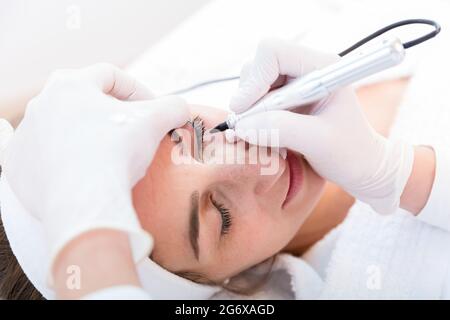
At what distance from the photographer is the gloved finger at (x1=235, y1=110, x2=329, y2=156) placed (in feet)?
2.81

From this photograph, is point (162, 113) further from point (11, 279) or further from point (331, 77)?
point (11, 279)

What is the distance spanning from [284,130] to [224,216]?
191 millimetres

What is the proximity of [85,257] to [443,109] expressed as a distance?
94cm

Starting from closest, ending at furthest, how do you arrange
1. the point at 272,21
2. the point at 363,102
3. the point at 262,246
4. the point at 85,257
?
the point at 85,257 < the point at 262,246 < the point at 363,102 < the point at 272,21

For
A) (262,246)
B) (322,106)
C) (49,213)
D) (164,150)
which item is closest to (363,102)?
(322,106)

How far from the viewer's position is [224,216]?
912 mm

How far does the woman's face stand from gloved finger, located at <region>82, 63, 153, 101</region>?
127 millimetres

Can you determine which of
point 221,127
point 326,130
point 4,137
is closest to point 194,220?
point 221,127

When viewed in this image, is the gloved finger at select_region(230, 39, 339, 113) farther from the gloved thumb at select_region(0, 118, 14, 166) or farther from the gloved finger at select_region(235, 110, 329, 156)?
the gloved thumb at select_region(0, 118, 14, 166)

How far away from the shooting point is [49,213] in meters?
0.65

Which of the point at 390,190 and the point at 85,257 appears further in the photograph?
the point at 390,190

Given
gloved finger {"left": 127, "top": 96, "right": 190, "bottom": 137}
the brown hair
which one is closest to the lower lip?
gloved finger {"left": 127, "top": 96, "right": 190, "bottom": 137}
